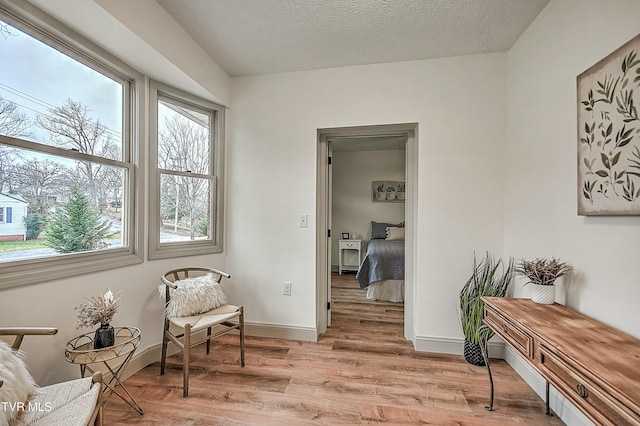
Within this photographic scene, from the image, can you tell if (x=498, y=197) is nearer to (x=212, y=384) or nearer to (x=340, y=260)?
(x=212, y=384)

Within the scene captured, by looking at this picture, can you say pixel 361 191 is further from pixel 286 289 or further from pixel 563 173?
pixel 563 173

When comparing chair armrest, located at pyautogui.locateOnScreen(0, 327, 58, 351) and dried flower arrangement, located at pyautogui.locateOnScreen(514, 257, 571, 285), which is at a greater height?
dried flower arrangement, located at pyautogui.locateOnScreen(514, 257, 571, 285)

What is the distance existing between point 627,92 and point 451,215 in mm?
1312

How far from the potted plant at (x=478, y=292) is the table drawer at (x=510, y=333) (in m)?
0.52

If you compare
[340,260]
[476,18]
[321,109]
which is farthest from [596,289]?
[340,260]

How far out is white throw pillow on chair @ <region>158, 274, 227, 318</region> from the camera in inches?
77.7

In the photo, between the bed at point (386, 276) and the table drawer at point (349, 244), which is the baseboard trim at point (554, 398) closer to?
the bed at point (386, 276)

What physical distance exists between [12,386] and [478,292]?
267cm

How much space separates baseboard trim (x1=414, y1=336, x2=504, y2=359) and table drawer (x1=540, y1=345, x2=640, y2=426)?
134 centimetres

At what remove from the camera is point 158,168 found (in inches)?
88.4

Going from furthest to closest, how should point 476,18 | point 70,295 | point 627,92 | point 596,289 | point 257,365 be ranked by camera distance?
point 257,365
point 476,18
point 70,295
point 596,289
point 627,92

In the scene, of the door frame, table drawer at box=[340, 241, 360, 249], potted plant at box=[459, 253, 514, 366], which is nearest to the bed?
the door frame

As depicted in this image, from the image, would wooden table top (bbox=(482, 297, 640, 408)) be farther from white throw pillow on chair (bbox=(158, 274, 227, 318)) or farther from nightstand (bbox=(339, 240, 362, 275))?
nightstand (bbox=(339, 240, 362, 275))

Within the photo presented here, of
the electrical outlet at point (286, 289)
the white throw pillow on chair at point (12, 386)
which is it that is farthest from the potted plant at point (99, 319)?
the electrical outlet at point (286, 289)
